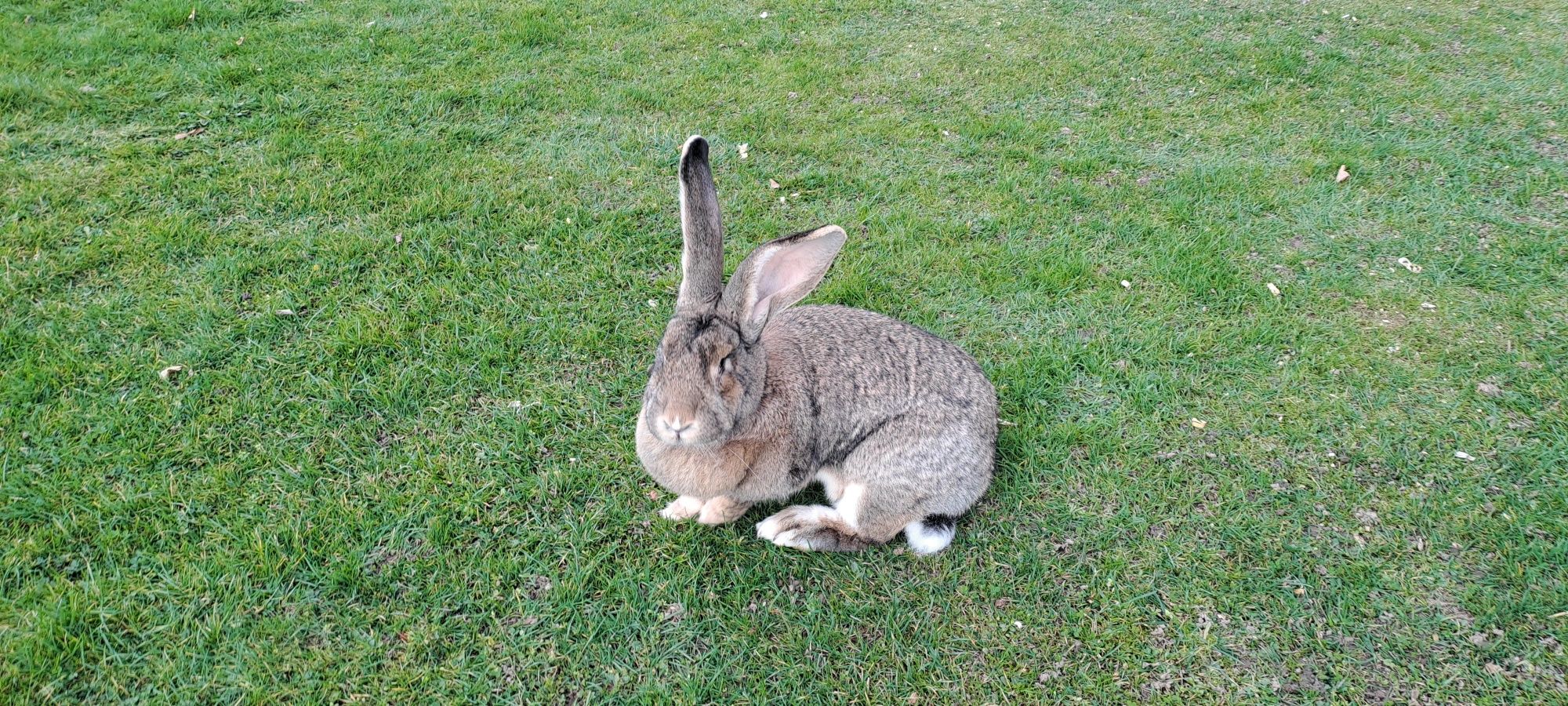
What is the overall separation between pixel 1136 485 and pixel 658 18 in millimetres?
5636

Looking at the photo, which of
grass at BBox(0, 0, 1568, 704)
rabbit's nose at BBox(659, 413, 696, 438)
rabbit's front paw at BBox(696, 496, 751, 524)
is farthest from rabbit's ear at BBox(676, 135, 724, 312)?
grass at BBox(0, 0, 1568, 704)

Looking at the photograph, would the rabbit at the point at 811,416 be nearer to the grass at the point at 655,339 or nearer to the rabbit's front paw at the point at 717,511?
the rabbit's front paw at the point at 717,511

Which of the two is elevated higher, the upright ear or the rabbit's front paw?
the upright ear

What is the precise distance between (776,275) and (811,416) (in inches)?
23.0

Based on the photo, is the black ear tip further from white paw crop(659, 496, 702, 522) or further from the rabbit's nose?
white paw crop(659, 496, 702, 522)

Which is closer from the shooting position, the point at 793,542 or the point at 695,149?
the point at 695,149

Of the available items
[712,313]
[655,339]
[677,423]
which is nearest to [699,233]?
[712,313]

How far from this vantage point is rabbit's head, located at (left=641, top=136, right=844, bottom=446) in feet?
8.23

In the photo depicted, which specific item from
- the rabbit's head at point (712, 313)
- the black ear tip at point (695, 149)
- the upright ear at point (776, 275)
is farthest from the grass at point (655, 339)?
the black ear tip at point (695, 149)

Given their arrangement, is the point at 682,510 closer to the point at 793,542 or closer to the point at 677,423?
the point at 793,542

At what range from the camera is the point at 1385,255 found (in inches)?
180

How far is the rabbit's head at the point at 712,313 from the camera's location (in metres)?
2.51

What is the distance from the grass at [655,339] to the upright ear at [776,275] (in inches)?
35.4

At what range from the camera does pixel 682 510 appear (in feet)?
10.1
